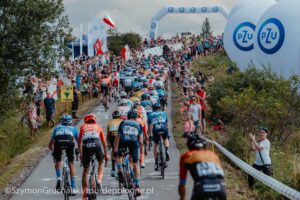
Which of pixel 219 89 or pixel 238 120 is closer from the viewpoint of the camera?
pixel 238 120

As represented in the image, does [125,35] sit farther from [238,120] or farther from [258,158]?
[258,158]

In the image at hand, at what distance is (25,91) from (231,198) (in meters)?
10.3

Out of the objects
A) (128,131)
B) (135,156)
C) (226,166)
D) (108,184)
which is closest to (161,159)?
(108,184)

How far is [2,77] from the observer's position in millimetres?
19422

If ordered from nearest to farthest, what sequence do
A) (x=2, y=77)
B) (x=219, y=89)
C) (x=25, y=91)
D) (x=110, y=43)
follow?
(x=2, y=77) < (x=25, y=91) < (x=219, y=89) < (x=110, y=43)

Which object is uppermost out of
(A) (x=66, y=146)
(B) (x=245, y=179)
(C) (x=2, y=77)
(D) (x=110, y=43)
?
(D) (x=110, y=43)

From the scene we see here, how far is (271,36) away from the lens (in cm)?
2800

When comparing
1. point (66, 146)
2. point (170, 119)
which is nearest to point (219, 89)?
point (170, 119)

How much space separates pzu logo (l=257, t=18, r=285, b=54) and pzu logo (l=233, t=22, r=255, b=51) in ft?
13.8

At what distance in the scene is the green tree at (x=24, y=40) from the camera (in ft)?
62.8

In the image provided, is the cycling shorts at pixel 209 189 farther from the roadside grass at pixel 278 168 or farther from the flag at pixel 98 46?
the flag at pixel 98 46

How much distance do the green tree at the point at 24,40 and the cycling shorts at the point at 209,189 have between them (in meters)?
12.5

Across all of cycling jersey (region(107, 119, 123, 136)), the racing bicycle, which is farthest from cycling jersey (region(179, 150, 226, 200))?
cycling jersey (region(107, 119, 123, 136))

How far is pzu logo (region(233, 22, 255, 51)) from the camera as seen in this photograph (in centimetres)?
3353
